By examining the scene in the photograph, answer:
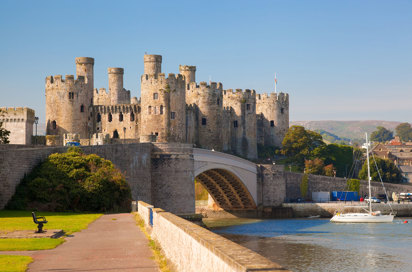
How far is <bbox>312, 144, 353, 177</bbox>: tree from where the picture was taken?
308 feet

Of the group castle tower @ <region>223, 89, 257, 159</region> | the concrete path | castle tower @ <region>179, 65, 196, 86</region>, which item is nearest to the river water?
the concrete path

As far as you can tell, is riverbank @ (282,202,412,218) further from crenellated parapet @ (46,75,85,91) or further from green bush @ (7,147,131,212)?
green bush @ (7,147,131,212)

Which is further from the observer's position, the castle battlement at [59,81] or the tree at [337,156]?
the tree at [337,156]

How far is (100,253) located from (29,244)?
2.47 meters

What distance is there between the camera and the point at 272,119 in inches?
3787

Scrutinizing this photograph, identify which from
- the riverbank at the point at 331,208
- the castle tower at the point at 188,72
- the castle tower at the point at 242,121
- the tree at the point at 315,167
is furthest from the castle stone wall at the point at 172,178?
the tree at the point at 315,167

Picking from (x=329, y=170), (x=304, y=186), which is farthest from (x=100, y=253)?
(x=329, y=170)

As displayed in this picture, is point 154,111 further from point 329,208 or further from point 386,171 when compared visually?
point 386,171

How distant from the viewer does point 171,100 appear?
242 ft

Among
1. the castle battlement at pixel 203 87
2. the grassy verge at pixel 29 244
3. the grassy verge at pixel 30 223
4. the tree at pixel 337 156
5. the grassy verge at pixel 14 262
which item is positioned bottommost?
the grassy verge at pixel 14 262

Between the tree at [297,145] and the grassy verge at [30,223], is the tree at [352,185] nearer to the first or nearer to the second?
the tree at [297,145]

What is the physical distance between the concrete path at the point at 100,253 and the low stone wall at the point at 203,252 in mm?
741

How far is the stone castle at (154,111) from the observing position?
73.4 m

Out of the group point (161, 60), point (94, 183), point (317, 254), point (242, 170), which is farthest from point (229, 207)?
point (94, 183)
